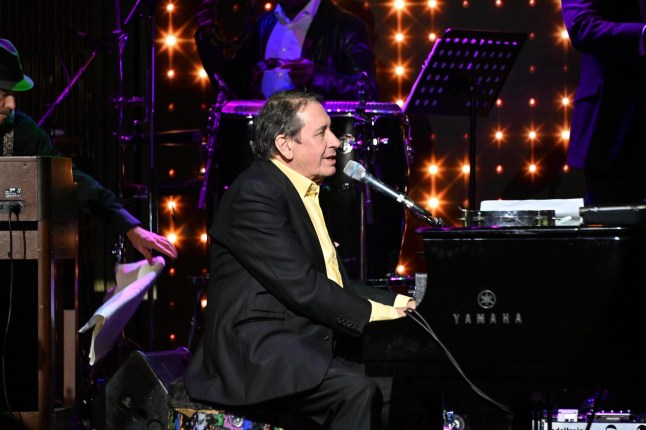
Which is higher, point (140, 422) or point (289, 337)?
point (289, 337)

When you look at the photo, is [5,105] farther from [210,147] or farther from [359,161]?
[359,161]

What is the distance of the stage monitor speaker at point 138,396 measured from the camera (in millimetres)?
3684

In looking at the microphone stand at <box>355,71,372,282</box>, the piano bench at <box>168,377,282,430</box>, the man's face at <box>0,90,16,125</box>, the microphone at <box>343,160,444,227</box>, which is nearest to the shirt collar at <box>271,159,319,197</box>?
the microphone at <box>343,160,444,227</box>

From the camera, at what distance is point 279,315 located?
3221mm

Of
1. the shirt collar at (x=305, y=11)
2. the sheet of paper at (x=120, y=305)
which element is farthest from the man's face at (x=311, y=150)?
the shirt collar at (x=305, y=11)

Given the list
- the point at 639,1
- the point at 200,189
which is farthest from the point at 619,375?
the point at 200,189

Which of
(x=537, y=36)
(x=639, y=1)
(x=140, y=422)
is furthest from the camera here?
(x=537, y=36)

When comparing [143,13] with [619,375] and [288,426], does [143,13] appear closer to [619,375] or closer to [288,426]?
[288,426]

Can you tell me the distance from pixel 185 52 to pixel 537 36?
2449 mm

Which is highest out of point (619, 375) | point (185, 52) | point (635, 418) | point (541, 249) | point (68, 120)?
point (185, 52)

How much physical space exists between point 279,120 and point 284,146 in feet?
0.32

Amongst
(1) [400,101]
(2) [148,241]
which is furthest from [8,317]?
(1) [400,101]

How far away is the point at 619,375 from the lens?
271 centimetres

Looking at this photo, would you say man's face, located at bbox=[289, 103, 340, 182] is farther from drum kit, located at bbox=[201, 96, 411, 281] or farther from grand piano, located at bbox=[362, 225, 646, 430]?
drum kit, located at bbox=[201, 96, 411, 281]
